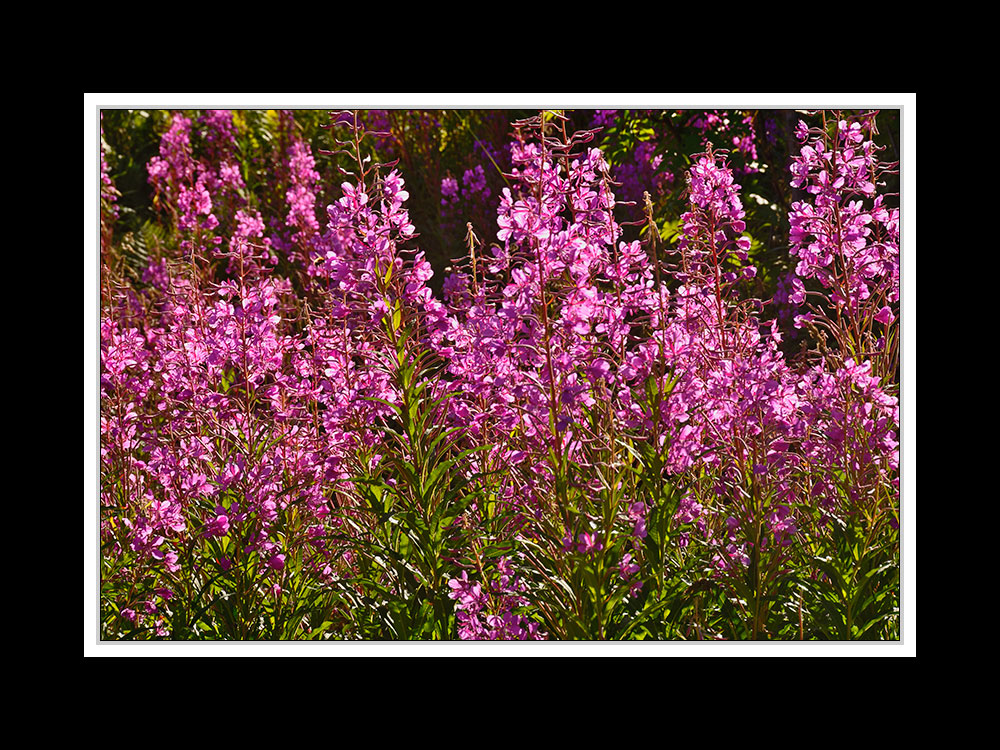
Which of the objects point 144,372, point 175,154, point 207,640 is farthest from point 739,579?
point 175,154

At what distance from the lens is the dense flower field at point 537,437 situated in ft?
11.1

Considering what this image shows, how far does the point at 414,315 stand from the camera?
11.5 feet

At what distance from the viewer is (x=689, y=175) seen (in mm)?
3639

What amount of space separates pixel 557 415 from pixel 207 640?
1399mm

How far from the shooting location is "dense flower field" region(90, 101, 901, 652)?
3395 millimetres

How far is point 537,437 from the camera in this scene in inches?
138

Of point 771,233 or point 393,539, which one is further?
point 771,233

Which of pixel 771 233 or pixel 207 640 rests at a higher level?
pixel 771 233

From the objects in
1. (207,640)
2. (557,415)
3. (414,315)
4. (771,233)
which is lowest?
(207,640)

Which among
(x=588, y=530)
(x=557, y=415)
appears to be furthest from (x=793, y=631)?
(x=557, y=415)

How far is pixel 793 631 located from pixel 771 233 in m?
1.66
